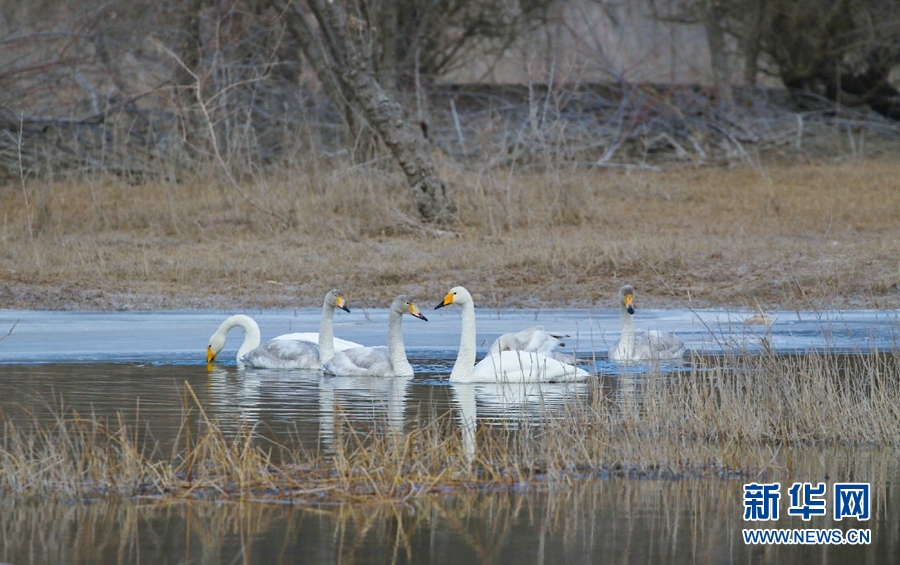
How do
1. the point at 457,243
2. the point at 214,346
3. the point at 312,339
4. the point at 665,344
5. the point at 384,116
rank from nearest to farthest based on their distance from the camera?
1. the point at 665,344
2. the point at 214,346
3. the point at 312,339
4. the point at 457,243
5. the point at 384,116

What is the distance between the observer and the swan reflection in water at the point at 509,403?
22.9ft

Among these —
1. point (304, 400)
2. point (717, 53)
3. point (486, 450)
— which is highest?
point (717, 53)

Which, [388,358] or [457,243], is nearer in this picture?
[388,358]

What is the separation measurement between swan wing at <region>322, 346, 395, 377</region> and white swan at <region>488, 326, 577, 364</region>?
0.90 metres

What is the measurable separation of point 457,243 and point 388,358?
6.05 m

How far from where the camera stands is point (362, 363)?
9328 mm

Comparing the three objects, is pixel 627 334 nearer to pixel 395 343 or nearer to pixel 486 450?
pixel 395 343

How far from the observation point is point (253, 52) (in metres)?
19.9

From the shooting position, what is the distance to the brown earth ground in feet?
41.9

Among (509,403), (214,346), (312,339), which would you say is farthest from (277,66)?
(509,403)

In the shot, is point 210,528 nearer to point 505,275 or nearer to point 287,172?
point 505,275

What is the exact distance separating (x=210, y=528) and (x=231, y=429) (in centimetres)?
187

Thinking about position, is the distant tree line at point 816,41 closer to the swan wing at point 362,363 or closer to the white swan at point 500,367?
the swan wing at point 362,363

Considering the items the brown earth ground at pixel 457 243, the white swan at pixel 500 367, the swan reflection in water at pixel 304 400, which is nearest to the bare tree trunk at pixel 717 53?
the brown earth ground at pixel 457 243
